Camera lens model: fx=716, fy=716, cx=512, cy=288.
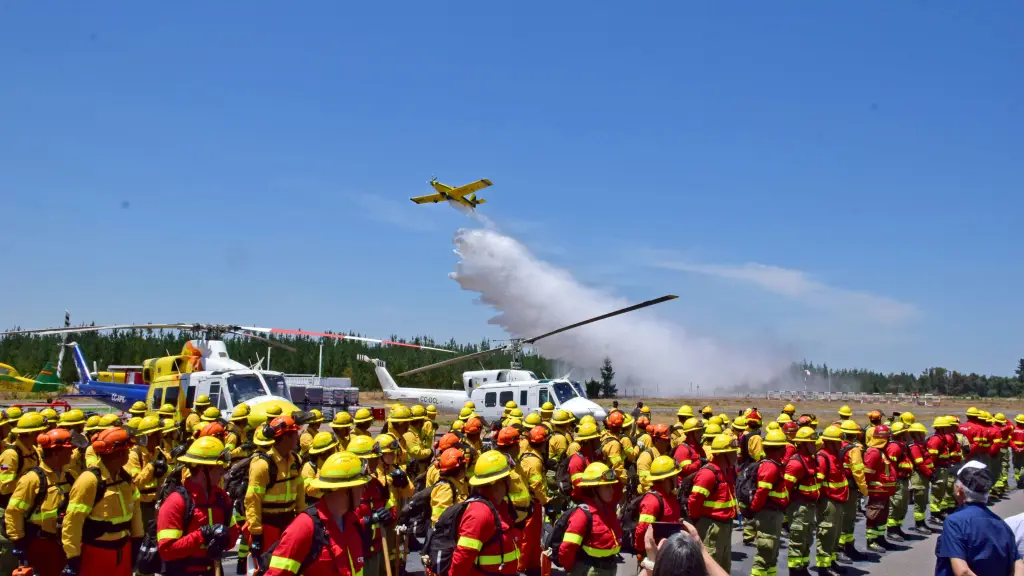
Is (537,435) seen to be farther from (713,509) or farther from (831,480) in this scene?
(831,480)

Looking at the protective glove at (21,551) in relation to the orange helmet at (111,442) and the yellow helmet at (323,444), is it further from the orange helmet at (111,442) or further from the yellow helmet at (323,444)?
the yellow helmet at (323,444)

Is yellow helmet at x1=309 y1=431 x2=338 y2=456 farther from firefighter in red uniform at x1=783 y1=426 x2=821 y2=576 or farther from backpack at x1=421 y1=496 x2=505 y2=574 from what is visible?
firefighter in red uniform at x1=783 y1=426 x2=821 y2=576

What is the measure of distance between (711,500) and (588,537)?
2.51 meters

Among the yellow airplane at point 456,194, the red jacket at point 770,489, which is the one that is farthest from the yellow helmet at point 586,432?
the yellow airplane at point 456,194

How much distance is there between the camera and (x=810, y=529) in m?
9.33

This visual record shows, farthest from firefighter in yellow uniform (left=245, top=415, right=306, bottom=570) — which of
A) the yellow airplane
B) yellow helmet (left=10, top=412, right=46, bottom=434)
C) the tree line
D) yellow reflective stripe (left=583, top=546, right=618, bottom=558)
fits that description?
the tree line

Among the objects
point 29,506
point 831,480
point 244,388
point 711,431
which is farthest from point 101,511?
point 244,388

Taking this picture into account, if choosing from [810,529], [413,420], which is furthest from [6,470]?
[810,529]

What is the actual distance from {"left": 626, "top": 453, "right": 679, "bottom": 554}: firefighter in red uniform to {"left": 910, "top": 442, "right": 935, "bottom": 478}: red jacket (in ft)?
26.6

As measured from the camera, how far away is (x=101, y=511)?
6.02 metres

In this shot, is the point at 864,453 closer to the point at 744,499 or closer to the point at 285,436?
the point at 744,499

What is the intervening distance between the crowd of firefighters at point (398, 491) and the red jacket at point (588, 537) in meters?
0.01

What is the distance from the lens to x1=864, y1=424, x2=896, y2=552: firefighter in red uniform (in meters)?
11.3

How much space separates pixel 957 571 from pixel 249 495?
6.20 m
